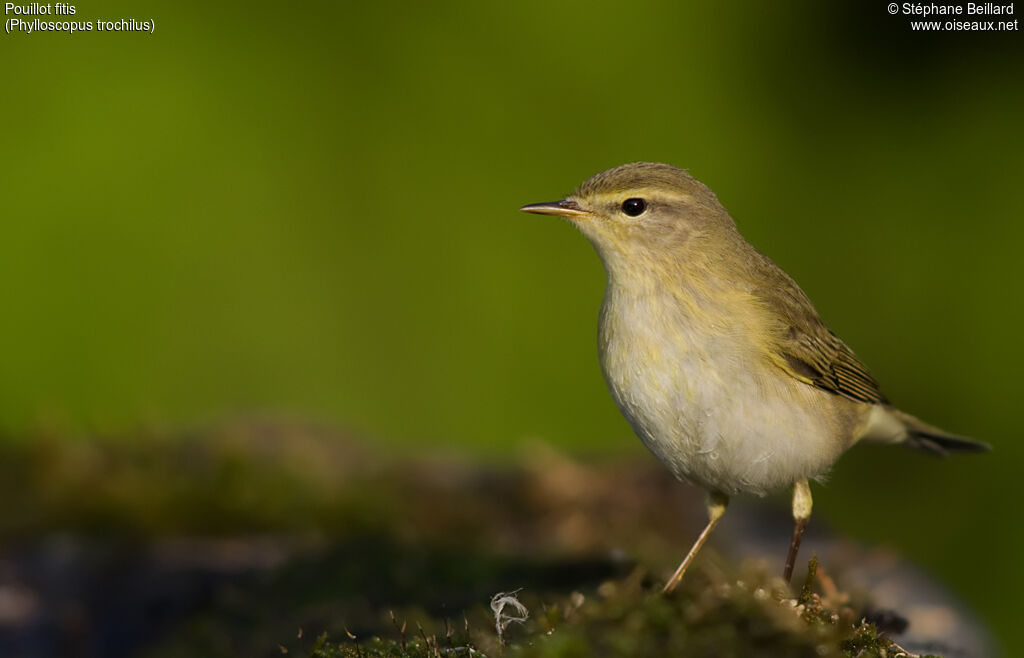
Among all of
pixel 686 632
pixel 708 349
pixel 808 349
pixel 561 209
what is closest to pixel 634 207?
pixel 561 209

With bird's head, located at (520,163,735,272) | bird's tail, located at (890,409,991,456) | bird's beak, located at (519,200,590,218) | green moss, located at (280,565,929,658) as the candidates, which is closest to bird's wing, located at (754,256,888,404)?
bird's head, located at (520,163,735,272)

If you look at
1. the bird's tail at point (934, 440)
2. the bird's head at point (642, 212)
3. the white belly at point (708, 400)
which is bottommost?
the bird's tail at point (934, 440)

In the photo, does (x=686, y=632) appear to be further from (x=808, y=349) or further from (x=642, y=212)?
(x=642, y=212)

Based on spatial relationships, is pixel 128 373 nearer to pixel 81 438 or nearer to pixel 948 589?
pixel 81 438

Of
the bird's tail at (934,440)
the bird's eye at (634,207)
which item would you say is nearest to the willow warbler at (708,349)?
the bird's eye at (634,207)

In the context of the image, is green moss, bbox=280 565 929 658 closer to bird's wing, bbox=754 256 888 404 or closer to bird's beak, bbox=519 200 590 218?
bird's wing, bbox=754 256 888 404

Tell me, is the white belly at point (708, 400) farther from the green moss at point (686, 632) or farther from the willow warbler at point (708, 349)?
the green moss at point (686, 632)
